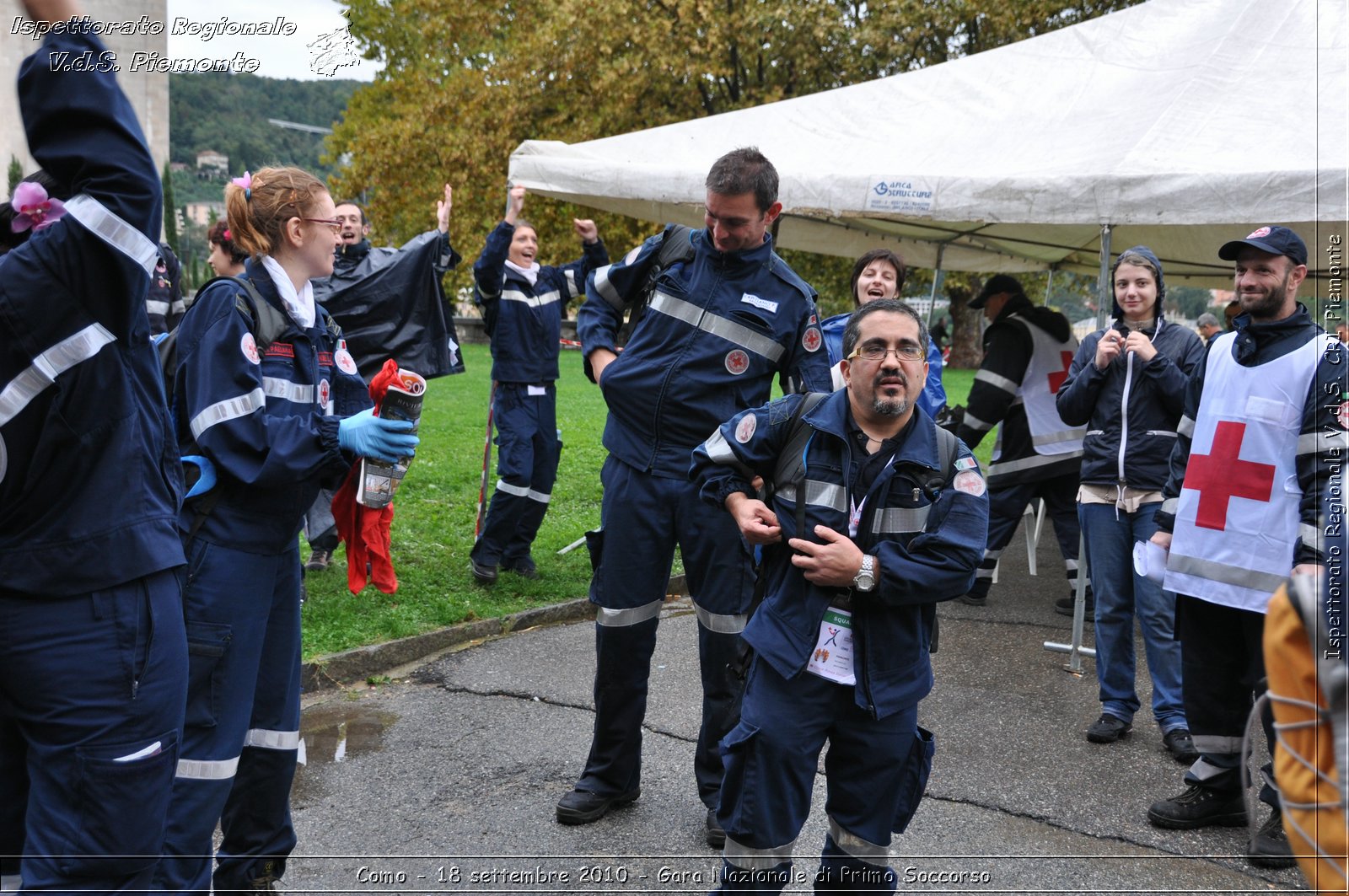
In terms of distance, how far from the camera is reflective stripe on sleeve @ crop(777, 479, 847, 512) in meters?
3.11

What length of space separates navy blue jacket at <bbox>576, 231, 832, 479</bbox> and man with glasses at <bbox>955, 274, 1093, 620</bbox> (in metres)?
3.89

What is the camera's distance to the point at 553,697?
561 cm

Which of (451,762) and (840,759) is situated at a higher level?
(840,759)

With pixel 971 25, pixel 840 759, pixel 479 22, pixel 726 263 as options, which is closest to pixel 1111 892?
pixel 840 759

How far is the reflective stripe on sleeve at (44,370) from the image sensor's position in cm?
220

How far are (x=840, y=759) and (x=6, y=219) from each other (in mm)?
2427

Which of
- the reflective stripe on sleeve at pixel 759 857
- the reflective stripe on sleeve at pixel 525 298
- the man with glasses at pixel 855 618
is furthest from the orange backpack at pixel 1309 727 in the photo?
the reflective stripe on sleeve at pixel 525 298

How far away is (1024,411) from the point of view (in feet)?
25.8

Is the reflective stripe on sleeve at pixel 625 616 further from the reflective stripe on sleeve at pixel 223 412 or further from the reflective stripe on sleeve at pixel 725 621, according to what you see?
the reflective stripe on sleeve at pixel 223 412

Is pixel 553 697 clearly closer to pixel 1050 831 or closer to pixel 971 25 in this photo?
pixel 1050 831

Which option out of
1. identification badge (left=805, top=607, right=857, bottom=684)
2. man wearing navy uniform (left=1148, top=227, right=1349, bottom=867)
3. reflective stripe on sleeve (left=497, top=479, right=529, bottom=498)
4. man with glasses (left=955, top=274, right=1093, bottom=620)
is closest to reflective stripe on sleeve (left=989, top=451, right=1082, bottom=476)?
man with glasses (left=955, top=274, right=1093, bottom=620)

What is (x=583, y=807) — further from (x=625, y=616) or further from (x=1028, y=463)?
(x=1028, y=463)

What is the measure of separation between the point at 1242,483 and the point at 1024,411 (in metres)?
3.61

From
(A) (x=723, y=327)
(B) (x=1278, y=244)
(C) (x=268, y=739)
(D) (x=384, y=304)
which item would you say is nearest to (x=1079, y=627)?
(B) (x=1278, y=244)
